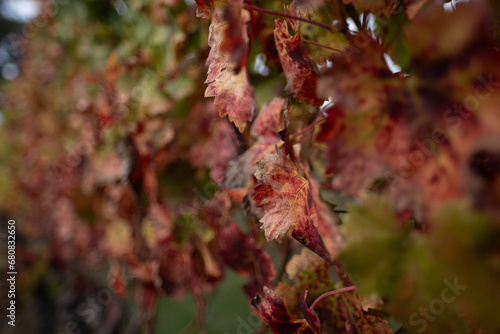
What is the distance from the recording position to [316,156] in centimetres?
81

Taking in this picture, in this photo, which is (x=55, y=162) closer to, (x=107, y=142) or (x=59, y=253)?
(x=59, y=253)

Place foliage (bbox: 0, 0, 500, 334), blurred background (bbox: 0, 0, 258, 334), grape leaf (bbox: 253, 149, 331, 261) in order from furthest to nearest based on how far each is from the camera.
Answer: blurred background (bbox: 0, 0, 258, 334) < grape leaf (bbox: 253, 149, 331, 261) < foliage (bbox: 0, 0, 500, 334)

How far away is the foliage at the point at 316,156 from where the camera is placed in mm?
278

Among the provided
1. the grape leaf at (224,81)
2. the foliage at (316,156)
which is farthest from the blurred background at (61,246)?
the grape leaf at (224,81)

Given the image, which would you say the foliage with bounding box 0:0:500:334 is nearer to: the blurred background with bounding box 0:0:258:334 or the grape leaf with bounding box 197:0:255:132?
the grape leaf with bounding box 197:0:255:132

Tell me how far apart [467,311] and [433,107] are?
0.16 metres

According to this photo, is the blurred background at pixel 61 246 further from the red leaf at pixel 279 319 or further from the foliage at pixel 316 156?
the red leaf at pixel 279 319

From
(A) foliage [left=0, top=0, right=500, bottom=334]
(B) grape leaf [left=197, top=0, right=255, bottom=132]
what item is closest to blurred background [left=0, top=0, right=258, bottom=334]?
(A) foliage [left=0, top=0, right=500, bottom=334]

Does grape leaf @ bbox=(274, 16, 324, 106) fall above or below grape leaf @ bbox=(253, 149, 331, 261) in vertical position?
above

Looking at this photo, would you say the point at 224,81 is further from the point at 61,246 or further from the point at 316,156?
the point at 61,246

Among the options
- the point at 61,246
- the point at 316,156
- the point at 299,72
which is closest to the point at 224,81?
the point at 299,72

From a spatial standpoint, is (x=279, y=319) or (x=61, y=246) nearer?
(x=279, y=319)

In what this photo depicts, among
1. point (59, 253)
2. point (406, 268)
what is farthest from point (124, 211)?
point (59, 253)

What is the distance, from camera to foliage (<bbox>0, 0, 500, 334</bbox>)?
278 millimetres
